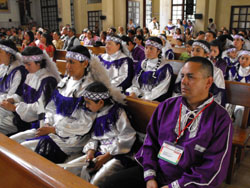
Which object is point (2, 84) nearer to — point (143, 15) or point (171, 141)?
point (171, 141)

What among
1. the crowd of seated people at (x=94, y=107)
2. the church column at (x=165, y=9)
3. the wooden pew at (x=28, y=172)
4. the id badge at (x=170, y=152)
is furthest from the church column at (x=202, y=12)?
the wooden pew at (x=28, y=172)

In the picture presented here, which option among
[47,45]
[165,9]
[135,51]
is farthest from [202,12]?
[47,45]

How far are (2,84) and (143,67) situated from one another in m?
1.78

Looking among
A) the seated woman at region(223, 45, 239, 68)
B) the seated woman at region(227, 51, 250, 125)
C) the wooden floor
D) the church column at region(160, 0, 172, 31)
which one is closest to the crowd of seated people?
the wooden floor

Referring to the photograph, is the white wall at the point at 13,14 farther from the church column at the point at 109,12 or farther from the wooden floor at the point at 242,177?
the wooden floor at the point at 242,177

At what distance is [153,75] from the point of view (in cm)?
321

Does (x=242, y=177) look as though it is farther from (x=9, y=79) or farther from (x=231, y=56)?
(x=9, y=79)

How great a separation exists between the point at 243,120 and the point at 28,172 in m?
2.27

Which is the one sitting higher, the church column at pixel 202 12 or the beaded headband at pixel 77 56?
the church column at pixel 202 12

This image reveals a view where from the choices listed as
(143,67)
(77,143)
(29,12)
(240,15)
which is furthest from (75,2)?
(77,143)

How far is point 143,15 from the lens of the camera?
15953 millimetres

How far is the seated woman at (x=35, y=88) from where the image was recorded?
101 inches

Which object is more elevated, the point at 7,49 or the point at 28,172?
the point at 7,49

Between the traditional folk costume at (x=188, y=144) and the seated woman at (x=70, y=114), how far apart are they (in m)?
0.63
